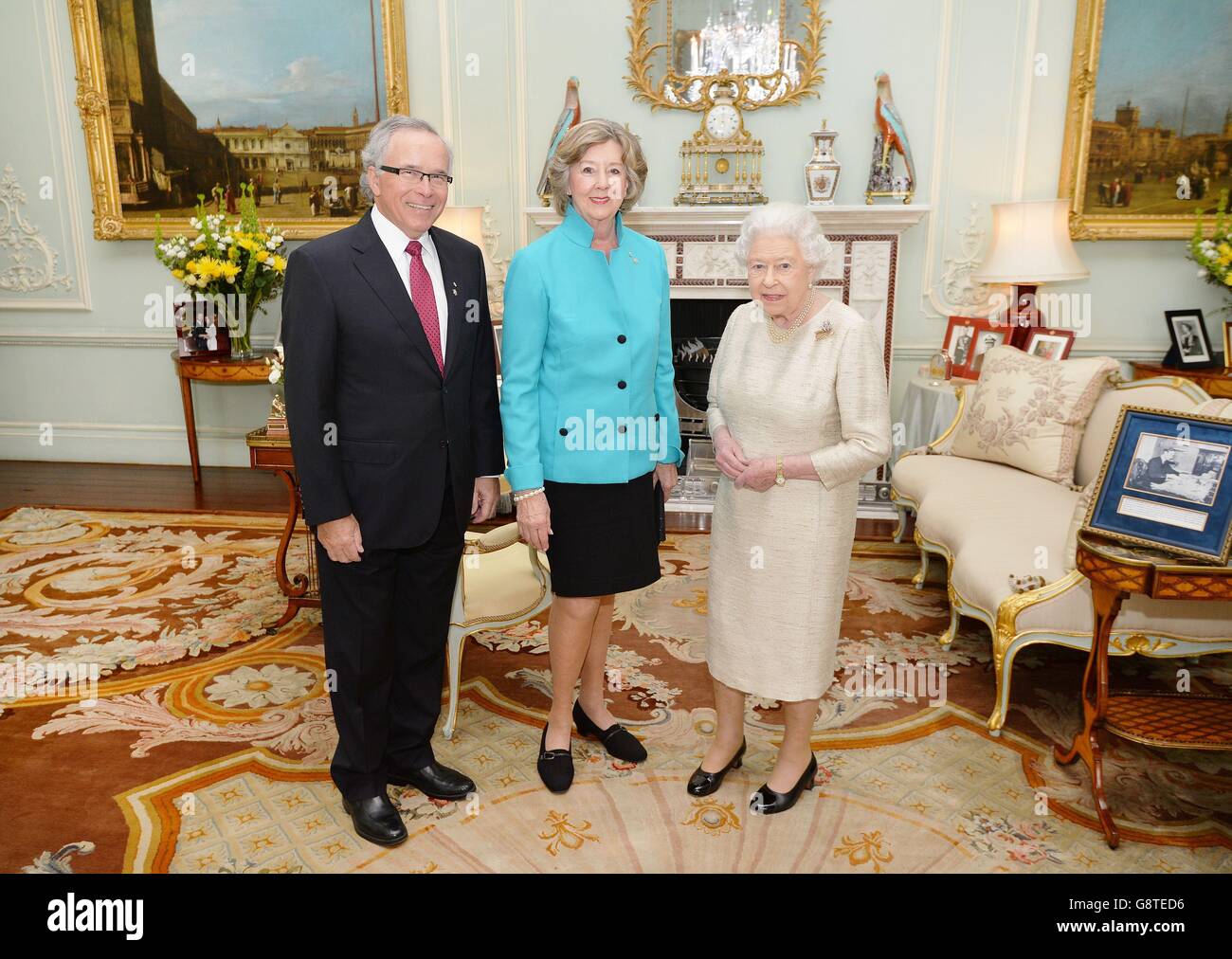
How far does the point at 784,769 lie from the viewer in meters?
2.53

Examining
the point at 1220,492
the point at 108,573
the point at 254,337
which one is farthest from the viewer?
the point at 254,337

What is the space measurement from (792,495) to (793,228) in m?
0.67

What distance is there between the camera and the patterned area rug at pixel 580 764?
7.67ft

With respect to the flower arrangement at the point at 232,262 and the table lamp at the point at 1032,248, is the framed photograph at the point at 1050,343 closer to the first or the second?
the table lamp at the point at 1032,248

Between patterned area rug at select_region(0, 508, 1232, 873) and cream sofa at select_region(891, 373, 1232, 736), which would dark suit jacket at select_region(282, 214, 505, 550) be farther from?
cream sofa at select_region(891, 373, 1232, 736)

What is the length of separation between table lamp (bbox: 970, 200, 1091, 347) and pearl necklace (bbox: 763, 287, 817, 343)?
3.13 metres

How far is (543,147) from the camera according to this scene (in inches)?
230

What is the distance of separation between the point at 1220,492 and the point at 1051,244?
9.93 feet

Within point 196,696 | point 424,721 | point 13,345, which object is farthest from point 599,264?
point 13,345

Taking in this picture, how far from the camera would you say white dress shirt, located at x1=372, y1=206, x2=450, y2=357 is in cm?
216

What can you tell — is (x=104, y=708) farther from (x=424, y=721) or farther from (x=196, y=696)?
(x=424, y=721)

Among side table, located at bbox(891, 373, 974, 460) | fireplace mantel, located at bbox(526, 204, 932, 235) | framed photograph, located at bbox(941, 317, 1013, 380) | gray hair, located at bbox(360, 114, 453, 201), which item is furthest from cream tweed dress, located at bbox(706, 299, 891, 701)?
fireplace mantel, located at bbox(526, 204, 932, 235)

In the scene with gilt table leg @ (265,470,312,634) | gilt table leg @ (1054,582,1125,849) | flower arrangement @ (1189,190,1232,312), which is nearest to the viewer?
gilt table leg @ (1054,582,1125,849)

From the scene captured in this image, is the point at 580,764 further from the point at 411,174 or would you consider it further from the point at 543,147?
the point at 543,147
